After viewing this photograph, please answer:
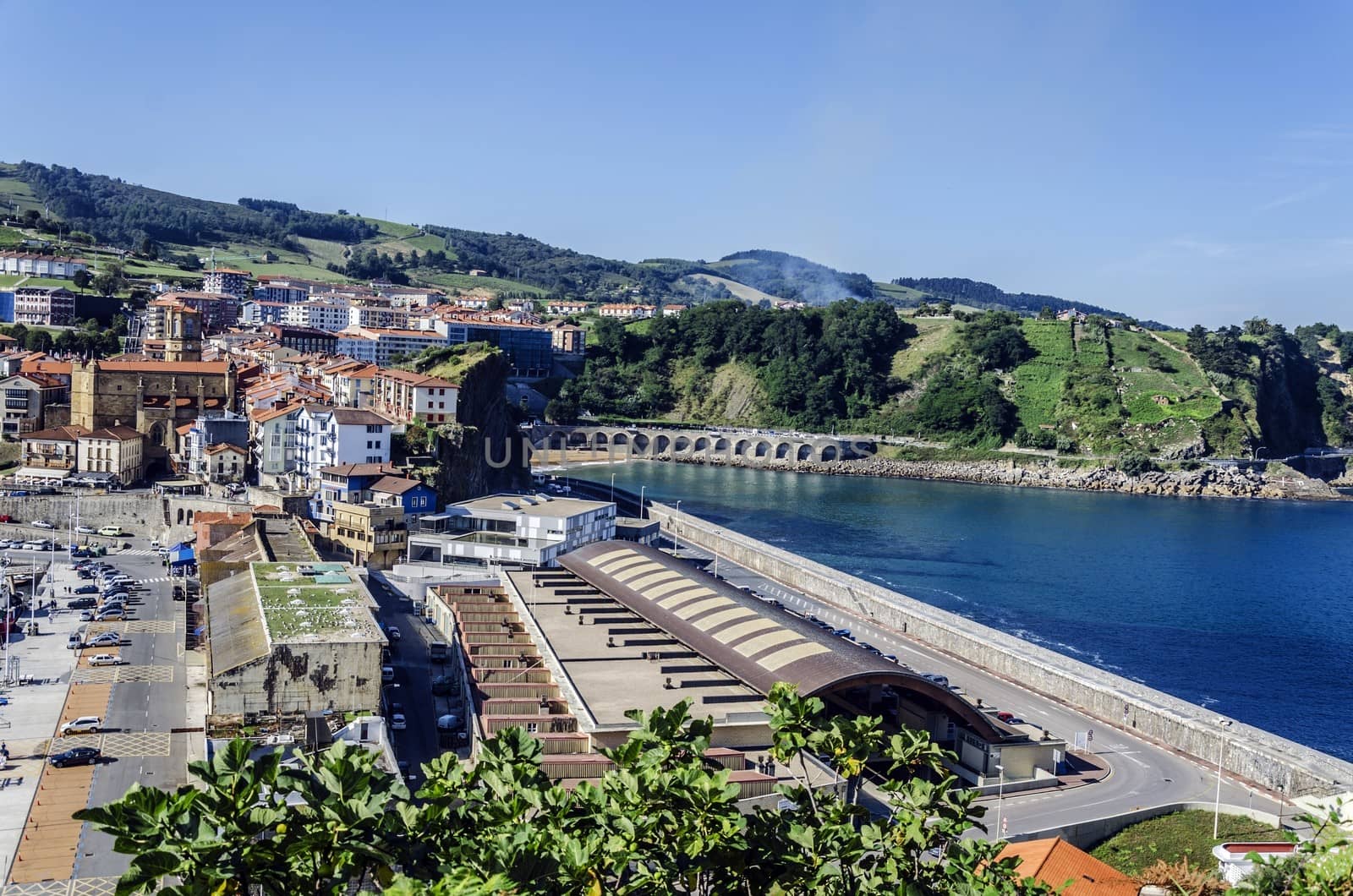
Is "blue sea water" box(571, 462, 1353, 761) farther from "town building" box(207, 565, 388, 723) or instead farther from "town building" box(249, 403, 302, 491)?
"town building" box(249, 403, 302, 491)

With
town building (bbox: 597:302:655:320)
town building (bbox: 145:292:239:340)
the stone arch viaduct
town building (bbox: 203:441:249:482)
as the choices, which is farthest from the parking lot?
town building (bbox: 597:302:655:320)

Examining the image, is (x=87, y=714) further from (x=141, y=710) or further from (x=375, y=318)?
(x=375, y=318)

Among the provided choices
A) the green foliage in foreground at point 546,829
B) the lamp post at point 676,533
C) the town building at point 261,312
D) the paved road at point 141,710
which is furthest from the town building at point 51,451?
the town building at point 261,312

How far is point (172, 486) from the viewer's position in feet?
122

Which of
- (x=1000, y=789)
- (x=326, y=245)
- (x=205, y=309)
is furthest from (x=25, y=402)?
(x=326, y=245)

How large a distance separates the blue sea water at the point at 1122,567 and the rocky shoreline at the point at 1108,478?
2110 mm

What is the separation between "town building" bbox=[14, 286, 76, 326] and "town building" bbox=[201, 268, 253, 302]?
56.5 ft

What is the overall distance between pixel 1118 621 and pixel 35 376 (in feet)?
122

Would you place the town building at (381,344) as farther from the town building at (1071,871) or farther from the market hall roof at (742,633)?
the town building at (1071,871)

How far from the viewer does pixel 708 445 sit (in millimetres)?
77938

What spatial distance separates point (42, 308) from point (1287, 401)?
252 ft

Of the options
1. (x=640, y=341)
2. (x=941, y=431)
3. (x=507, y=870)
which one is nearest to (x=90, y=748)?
(x=507, y=870)

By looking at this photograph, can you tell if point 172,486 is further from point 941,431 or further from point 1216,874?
point 941,431

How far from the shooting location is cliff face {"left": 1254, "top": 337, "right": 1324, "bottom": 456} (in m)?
75.3
